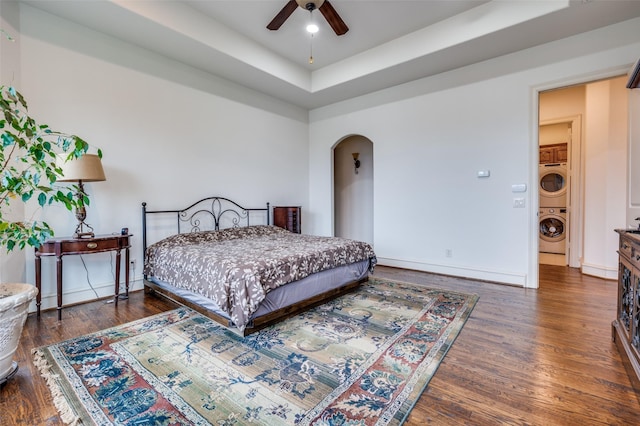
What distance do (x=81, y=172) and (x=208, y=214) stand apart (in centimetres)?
178

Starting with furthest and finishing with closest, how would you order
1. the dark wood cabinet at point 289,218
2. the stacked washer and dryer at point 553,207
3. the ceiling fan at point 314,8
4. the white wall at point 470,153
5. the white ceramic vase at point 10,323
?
1. the stacked washer and dryer at point 553,207
2. the dark wood cabinet at point 289,218
3. the white wall at point 470,153
4. the ceiling fan at point 314,8
5. the white ceramic vase at point 10,323

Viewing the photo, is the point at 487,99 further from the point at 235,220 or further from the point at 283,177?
the point at 235,220

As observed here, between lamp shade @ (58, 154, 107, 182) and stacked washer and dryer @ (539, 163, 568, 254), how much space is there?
23.0 ft

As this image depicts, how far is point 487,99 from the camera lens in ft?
13.1

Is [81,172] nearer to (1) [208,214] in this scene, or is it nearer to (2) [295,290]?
(1) [208,214]

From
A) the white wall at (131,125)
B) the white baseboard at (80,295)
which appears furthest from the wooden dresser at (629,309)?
the white baseboard at (80,295)

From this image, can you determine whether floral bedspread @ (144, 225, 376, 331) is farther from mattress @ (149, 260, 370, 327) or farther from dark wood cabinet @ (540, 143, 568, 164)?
dark wood cabinet @ (540, 143, 568, 164)

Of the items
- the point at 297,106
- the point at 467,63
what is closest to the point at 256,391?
the point at 467,63

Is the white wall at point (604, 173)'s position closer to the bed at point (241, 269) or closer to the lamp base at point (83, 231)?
the bed at point (241, 269)

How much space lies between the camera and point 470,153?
4.14 m

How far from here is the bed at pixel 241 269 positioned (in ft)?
7.70

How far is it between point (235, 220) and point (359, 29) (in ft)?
10.7

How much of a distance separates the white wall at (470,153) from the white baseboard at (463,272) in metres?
0.01

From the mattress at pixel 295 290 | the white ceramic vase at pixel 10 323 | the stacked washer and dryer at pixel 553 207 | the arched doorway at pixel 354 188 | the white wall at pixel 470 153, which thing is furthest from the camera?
the arched doorway at pixel 354 188
